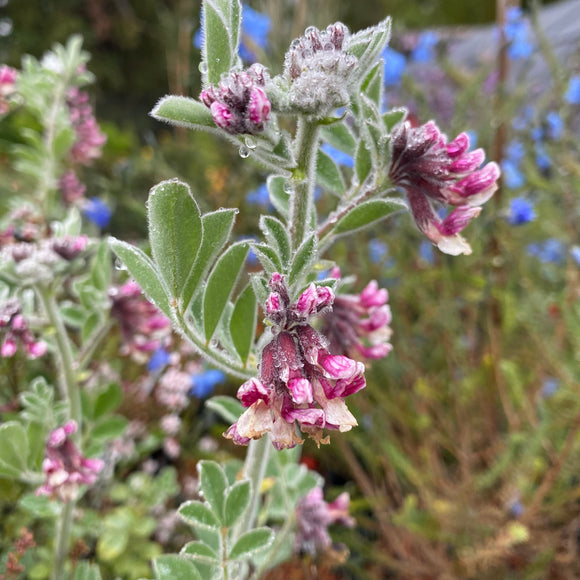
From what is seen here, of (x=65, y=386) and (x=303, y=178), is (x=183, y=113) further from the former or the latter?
(x=65, y=386)

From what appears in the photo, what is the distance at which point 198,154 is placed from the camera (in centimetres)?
311

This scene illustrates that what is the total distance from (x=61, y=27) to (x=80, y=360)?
17.3 feet

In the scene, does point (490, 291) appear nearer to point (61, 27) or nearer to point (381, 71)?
point (381, 71)

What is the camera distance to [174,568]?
51 centimetres

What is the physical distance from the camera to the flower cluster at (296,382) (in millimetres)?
388

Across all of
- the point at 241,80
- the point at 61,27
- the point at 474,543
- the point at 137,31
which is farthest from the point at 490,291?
the point at 137,31

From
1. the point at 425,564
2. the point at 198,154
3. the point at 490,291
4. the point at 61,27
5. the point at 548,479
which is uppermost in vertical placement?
the point at 61,27

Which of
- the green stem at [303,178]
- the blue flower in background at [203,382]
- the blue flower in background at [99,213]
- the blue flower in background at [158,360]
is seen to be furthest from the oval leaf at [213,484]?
the blue flower in background at [99,213]

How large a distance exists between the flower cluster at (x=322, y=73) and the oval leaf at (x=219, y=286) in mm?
135

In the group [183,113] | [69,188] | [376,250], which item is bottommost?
[183,113]

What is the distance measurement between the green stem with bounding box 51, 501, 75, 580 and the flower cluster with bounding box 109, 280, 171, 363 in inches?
9.1

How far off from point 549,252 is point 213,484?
176cm

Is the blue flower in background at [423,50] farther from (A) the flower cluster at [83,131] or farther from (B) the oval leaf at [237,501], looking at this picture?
(B) the oval leaf at [237,501]

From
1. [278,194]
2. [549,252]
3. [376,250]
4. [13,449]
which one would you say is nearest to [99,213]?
[376,250]
